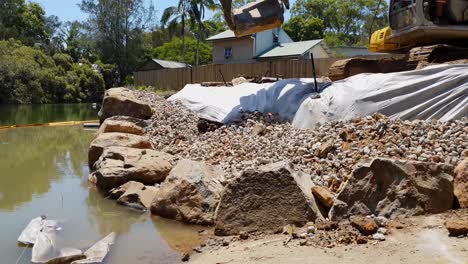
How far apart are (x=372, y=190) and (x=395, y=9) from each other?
7.19 metres

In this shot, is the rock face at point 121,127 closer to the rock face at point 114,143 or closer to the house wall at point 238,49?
the rock face at point 114,143

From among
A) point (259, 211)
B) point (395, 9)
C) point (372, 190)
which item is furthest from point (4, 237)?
point (395, 9)

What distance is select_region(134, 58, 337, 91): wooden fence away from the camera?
1925 centimetres

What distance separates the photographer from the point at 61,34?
54031mm

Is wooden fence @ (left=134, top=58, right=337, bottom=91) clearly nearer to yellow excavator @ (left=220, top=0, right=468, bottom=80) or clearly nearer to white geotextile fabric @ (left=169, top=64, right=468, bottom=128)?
yellow excavator @ (left=220, top=0, right=468, bottom=80)

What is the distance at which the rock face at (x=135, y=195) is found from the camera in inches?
285

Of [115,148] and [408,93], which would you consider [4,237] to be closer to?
[115,148]

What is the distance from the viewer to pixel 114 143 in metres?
9.87

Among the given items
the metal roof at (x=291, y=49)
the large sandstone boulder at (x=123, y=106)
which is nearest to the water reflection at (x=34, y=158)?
the large sandstone boulder at (x=123, y=106)

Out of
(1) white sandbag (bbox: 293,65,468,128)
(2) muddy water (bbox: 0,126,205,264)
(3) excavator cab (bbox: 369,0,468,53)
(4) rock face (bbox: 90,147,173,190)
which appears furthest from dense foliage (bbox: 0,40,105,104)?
(1) white sandbag (bbox: 293,65,468,128)

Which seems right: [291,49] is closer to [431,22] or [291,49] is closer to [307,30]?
[307,30]

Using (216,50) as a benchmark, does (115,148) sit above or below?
below

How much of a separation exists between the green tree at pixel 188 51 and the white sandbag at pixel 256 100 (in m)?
35.1

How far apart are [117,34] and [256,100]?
41263 mm
